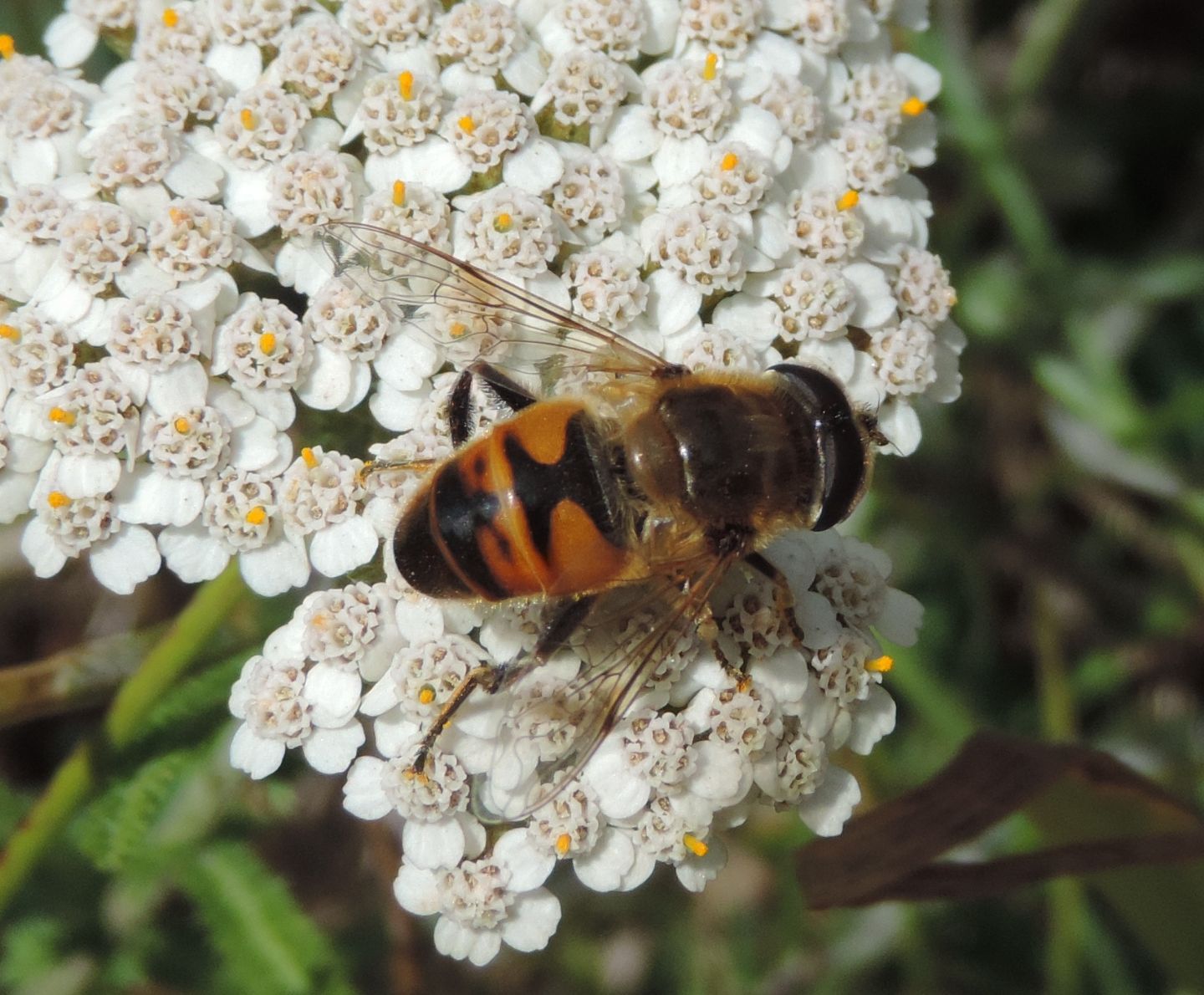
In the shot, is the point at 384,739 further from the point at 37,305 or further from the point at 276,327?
the point at 37,305

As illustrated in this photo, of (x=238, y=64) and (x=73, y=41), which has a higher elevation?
(x=238, y=64)

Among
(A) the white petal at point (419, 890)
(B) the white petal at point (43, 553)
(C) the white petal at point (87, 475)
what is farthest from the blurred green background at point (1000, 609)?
(C) the white petal at point (87, 475)

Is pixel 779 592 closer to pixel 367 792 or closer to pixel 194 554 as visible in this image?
pixel 367 792

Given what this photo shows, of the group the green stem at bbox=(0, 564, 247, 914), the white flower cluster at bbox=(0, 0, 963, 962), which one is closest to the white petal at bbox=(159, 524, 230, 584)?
the white flower cluster at bbox=(0, 0, 963, 962)

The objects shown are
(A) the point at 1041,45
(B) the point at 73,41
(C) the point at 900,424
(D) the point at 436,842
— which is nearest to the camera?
(D) the point at 436,842

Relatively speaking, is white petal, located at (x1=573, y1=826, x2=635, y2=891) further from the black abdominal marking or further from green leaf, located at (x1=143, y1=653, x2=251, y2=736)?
green leaf, located at (x1=143, y1=653, x2=251, y2=736)

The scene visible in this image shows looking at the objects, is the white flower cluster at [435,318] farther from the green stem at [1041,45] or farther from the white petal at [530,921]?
the green stem at [1041,45]

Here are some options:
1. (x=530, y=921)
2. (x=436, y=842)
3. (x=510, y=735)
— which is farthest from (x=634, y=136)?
(x=530, y=921)

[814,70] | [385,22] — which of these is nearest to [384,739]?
[385,22]
